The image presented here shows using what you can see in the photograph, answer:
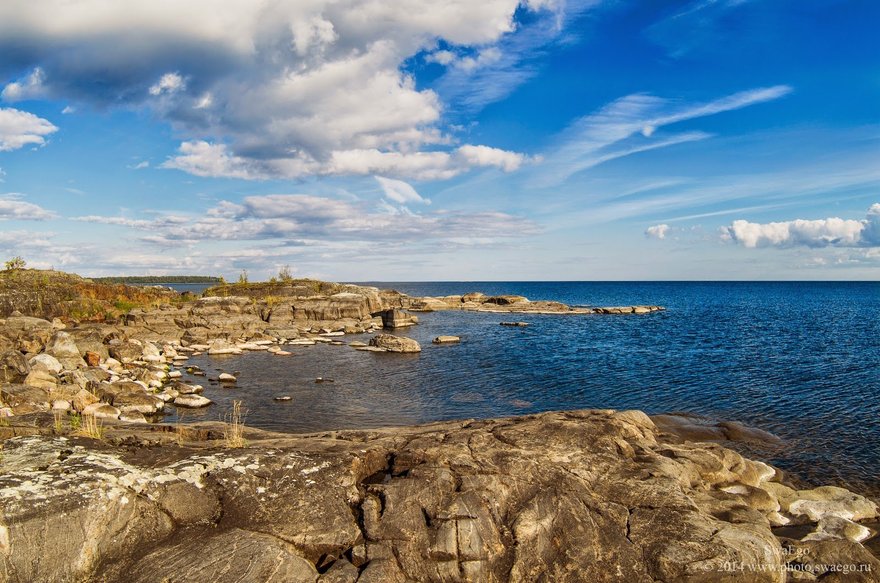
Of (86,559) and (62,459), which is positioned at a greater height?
(62,459)

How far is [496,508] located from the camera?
968cm

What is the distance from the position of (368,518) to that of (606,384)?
26.7 metres

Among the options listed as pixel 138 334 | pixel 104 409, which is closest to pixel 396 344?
pixel 138 334

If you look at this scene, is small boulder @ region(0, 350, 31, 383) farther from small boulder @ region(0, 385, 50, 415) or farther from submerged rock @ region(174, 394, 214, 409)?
submerged rock @ region(174, 394, 214, 409)

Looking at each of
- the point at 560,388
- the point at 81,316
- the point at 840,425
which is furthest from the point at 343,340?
the point at 840,425

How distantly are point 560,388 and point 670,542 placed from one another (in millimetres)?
22699

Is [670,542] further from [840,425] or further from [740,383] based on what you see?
[740,383]

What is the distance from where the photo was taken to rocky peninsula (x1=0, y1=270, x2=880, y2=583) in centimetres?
786

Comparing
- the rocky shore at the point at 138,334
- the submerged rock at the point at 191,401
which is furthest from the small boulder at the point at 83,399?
the submerged rock at the point at 191,401

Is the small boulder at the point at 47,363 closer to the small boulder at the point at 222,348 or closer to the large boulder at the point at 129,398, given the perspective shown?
the large boulder at the point at 129,398

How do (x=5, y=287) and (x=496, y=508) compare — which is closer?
(x=496, y=508)

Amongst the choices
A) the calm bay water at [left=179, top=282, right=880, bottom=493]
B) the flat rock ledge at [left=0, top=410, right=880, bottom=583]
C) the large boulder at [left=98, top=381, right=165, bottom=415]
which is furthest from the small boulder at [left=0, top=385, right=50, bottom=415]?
the flat rock ledge at [left=0, top=410, right=880, bottom=583]

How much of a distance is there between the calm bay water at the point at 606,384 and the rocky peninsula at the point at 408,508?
339 inches

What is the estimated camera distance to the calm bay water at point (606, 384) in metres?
22.6
